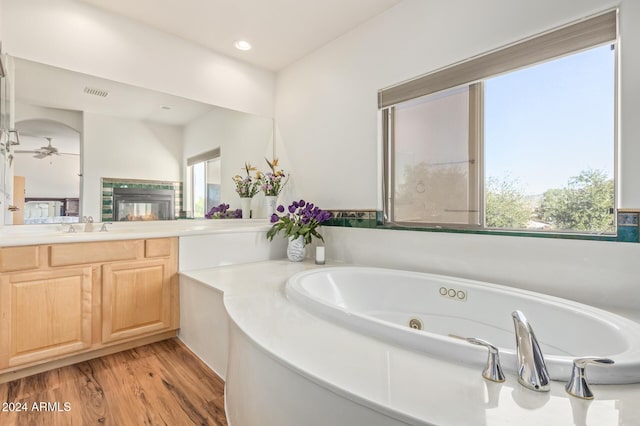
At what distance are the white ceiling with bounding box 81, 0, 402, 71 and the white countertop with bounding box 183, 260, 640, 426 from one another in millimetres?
2186

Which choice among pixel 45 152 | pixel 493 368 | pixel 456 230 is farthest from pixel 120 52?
pixel 493 368

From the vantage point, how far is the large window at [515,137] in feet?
4.82

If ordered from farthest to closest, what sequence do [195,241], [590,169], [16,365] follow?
[195,241]
[16,365]
[590,169]

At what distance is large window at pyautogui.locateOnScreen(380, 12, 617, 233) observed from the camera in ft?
4.82

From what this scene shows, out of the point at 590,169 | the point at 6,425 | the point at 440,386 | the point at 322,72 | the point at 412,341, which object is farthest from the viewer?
the point at 322,72

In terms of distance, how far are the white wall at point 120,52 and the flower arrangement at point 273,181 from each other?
652 millimetres

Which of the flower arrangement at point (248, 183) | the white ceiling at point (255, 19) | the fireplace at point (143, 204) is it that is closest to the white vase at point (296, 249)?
the flower arrangement at point (248, 183)

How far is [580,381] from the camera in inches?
28.1

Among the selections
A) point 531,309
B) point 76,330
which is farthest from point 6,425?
point 531,309

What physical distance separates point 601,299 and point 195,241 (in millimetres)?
2398

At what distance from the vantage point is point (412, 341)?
3.15ft

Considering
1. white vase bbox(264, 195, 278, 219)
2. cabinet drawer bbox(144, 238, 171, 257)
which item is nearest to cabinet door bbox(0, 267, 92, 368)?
cabinet drawer bbox(144, 238, 171, 257)

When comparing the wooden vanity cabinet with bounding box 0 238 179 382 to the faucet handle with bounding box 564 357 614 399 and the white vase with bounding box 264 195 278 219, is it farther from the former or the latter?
the faucet handle with bounding box 564 357 614 399

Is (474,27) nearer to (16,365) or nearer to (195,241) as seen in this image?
(195,241)
